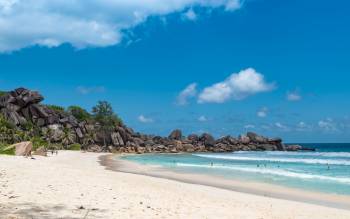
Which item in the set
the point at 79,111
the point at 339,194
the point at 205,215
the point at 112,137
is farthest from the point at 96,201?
the point at 79,111

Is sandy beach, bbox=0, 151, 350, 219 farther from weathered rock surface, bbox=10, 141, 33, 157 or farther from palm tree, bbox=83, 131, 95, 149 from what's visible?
palm tree, bbox=83, 131, 95, 149

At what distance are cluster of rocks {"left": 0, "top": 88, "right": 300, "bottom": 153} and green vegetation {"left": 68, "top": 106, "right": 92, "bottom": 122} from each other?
4.86 m

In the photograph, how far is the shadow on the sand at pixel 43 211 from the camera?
1119 centimetres

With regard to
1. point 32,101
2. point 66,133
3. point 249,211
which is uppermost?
point 32,101

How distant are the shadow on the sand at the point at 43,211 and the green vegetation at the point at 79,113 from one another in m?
106

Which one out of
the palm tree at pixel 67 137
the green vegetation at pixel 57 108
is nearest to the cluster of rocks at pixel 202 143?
the palm tree at pixel 67 137

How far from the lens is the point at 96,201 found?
A: 1421 cm

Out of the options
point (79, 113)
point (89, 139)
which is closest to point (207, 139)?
point (89, 139)

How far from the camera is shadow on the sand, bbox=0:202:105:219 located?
11.2m

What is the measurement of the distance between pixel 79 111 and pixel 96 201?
111 meters

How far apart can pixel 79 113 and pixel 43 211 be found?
11192cm

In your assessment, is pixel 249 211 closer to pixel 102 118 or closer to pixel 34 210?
pixel 34 210

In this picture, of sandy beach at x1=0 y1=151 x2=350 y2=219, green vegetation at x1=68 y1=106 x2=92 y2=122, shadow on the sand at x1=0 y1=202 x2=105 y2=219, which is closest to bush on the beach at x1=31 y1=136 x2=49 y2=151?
green vegetation at x1=68 y1=106 x2=92 y2=122

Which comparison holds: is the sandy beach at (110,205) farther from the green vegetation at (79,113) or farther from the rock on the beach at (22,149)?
the green vegetation at (79,113)
